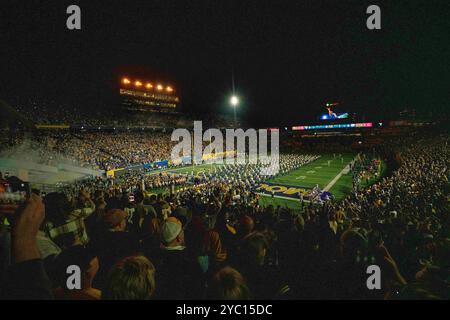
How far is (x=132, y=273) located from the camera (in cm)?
215

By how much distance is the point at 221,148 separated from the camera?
47.5m

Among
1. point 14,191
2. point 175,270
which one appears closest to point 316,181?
point 14,191

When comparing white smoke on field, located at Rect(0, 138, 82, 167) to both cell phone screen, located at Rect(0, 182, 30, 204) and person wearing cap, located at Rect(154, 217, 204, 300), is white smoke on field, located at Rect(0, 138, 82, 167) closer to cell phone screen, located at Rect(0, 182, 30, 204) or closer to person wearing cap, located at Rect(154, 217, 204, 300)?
cell phone screen, located at Rect(0, 182, 30, 204)

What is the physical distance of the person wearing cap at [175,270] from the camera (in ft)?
9.21

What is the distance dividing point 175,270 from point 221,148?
44.7 meters

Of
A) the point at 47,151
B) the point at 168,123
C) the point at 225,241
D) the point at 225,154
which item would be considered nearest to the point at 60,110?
the point at 47,151

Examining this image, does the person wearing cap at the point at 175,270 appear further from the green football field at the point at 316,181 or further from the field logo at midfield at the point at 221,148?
the field logo at midfield at the point at 221,148

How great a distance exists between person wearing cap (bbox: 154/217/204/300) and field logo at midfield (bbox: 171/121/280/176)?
20.6m

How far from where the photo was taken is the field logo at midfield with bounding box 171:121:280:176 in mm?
35812

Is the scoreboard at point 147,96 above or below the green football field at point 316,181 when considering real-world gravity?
above

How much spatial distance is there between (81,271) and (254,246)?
1956 millimetres

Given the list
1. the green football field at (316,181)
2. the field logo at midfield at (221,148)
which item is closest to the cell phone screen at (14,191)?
the green football field at (316,181)

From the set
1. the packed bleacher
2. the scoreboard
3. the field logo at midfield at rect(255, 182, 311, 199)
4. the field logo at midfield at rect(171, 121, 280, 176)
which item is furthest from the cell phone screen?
the scoreboard

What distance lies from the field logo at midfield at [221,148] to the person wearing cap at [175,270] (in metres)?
20.6
